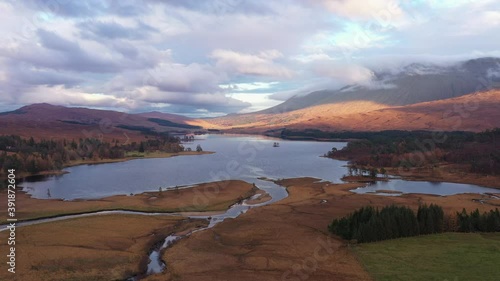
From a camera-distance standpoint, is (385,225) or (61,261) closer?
(61,261)

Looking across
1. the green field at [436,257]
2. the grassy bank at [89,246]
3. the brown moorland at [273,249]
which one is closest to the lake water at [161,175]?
the brown moorland at [273,249]

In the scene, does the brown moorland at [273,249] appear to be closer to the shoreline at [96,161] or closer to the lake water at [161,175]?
the lake water at [161,175]

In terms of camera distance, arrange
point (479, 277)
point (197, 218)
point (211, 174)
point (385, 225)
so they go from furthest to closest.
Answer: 1. point (211, 174)
2. point (197, 218)
3. point (385, 225)
4. point (479, 277)

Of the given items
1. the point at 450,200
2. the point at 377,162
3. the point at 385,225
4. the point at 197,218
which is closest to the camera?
the point at 385,225

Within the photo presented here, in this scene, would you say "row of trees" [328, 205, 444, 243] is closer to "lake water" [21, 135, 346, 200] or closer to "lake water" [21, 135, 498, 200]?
"lake water" [21, 135, 498, 200]

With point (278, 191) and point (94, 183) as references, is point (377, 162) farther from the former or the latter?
point (94, 183)

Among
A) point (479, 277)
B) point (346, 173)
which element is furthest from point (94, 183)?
point (479, 277)

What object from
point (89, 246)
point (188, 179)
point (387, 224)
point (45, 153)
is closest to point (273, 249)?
point (387, 224)
